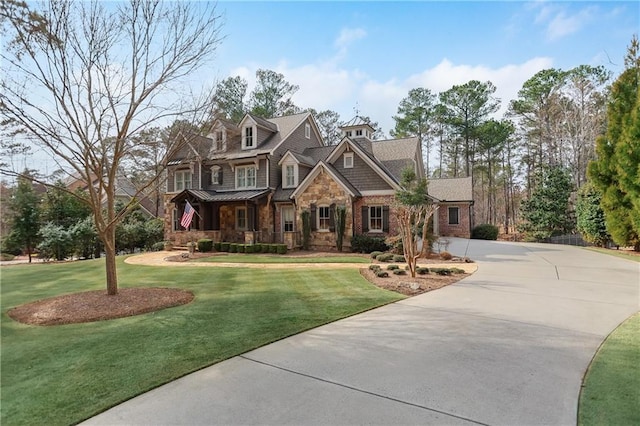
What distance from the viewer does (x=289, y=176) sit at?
21.4m

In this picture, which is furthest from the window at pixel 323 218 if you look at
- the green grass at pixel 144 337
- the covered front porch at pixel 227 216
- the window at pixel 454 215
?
the window at pixel 454 215

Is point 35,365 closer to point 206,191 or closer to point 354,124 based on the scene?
point 206,191

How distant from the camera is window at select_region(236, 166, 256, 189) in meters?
21.8

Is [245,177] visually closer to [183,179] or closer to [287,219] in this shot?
[287,219]

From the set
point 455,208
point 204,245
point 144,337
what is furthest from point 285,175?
point 144,337

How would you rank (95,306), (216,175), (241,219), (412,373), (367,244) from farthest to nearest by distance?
(216,175), (241,219), (367,244), (95,306), (412,373)

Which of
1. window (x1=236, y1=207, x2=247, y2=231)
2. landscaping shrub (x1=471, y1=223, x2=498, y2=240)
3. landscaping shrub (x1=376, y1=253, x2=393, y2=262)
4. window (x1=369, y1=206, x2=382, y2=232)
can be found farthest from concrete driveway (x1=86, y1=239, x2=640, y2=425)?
landscaping shrub (x1=471, y1=223, x2=498, y2=240)

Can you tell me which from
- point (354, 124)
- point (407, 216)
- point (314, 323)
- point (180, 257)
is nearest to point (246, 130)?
point (354, 124)

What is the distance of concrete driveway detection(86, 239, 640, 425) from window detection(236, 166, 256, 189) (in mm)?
16440

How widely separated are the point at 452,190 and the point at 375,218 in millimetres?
11011

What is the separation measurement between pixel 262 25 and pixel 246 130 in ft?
45.2

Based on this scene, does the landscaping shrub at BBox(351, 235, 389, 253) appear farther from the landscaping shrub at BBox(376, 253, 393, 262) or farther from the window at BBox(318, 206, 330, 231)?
the landscaping shrub at BBox(376, 253, 393, 262)

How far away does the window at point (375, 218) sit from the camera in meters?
17.8

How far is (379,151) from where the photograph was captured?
21969mm
